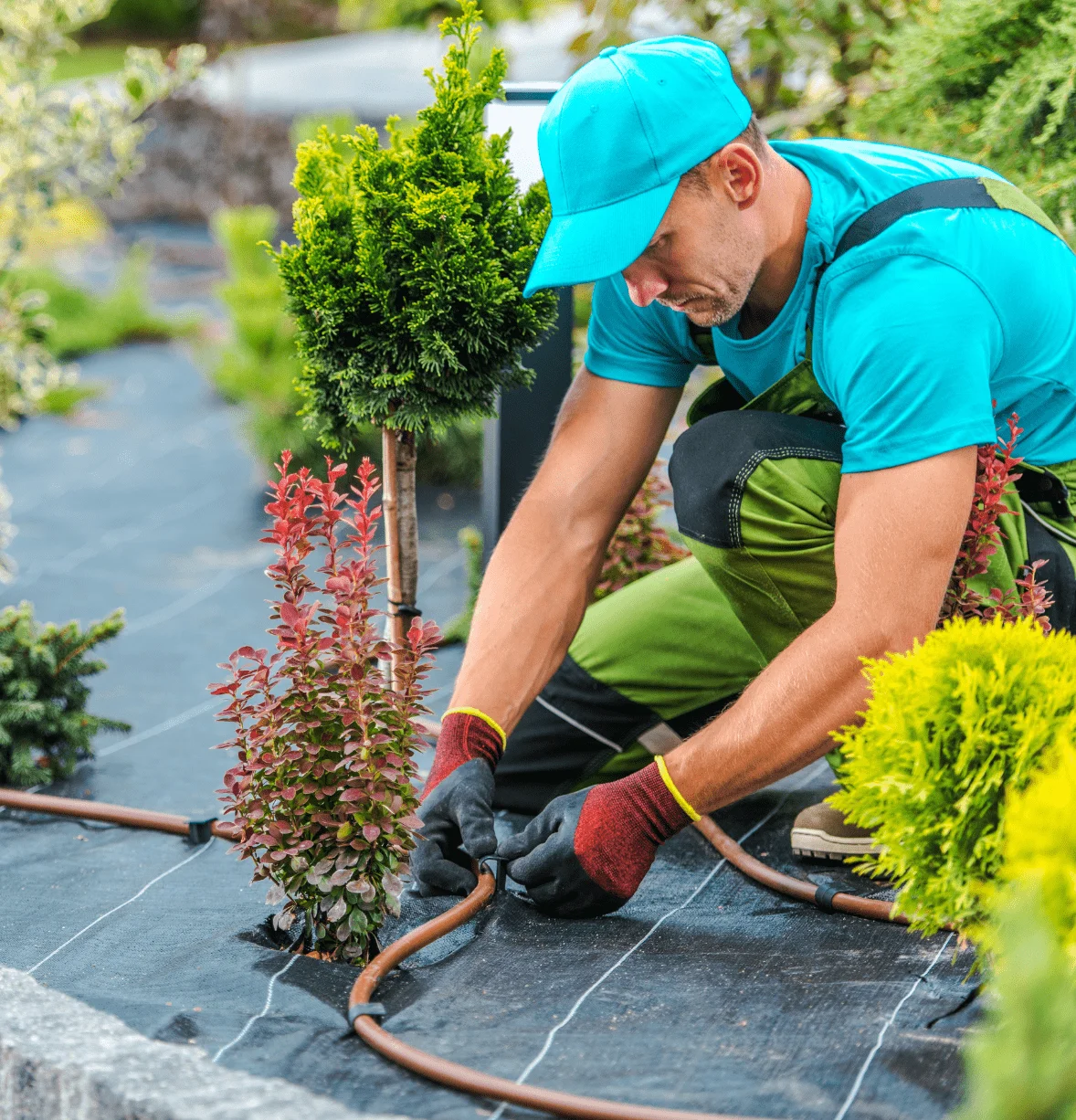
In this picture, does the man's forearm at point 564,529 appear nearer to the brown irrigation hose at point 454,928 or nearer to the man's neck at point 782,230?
the man's neck at point 782,230

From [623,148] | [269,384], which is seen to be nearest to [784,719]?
[623,148]

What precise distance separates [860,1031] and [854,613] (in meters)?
0.61

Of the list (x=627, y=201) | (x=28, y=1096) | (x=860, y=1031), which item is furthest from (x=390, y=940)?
(x=627, y=201)

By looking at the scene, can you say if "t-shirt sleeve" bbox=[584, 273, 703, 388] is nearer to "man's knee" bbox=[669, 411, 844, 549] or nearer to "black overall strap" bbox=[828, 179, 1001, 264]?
"man's knee" bbox=[669, 411, 844, 549]

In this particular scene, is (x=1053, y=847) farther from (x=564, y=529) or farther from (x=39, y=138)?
(x=39, y=138)

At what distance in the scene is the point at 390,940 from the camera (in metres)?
2.12

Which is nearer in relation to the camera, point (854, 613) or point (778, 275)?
point (854, 613)

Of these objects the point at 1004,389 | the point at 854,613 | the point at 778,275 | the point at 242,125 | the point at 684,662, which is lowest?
the point at 684,662

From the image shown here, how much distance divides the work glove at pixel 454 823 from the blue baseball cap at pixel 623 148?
2.79 ft

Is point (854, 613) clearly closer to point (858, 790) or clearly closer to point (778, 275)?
point (858, 790)

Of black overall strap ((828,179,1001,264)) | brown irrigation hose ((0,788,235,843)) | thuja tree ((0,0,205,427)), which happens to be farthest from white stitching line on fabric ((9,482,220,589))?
black overall strap ((828,179,1001,264))

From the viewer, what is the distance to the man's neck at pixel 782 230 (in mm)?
2262

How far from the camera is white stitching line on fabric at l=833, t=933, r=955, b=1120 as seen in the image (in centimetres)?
160

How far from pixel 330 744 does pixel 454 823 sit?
35cm
